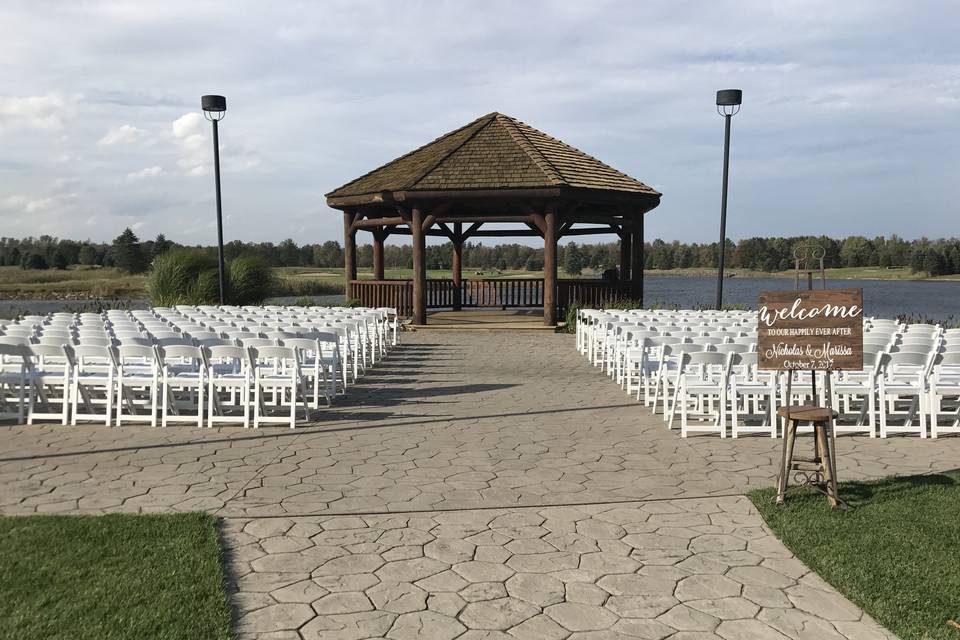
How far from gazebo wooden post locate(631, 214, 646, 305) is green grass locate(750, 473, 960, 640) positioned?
16.8 m

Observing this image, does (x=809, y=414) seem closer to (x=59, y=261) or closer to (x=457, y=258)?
(x=457, y=258)

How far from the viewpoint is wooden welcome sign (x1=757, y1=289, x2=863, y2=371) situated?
5.84m

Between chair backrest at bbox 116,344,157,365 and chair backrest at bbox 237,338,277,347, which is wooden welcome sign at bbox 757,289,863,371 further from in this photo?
chair backrest at bbox 116,344,157,365

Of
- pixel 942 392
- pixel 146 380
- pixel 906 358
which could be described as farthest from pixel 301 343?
pixel 942 392

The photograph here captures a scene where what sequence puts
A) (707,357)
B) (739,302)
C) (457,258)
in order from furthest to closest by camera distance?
(739,302)
(457,258)
(707,357)

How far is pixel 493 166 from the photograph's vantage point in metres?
21.5

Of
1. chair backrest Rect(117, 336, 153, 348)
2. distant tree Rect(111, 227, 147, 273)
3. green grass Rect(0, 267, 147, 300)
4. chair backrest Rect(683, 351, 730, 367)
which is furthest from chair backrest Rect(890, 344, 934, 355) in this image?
distant tree Rect(111, 227, 147, 273)

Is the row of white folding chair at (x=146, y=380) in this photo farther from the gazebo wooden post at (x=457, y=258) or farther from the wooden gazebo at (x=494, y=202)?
the gazebo wooden post at (x=457, y=258)

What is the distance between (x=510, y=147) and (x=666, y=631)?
20143 millimetres

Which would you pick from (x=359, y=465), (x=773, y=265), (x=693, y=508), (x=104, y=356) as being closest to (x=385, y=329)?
(x=104, y=356)

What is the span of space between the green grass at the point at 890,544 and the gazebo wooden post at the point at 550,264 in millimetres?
14443

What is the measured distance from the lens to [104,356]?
8.70 metres

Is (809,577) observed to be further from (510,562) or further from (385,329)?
(385,329)

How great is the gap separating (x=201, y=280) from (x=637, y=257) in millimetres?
12623
